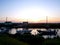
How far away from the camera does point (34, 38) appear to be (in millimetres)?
18812

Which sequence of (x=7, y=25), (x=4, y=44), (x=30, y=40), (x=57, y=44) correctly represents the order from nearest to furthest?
(x=4, y=44) → (x=57, y=44) → (x=30, y=40) → (x=7, y=25)

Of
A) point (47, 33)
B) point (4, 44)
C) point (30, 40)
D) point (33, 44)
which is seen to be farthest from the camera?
point (47, 33)

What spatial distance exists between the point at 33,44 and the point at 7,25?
253 ft

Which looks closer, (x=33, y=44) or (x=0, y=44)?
(x=0, y=44)

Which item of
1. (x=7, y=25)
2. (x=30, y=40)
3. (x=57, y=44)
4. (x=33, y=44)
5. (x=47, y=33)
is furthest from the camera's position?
(x=7, y=25)

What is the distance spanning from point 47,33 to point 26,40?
2725cm

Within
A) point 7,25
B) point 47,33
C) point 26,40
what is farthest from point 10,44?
point 7,25

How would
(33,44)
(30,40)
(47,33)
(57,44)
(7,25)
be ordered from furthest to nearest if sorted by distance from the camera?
(7,25), (47,33), (30,40), (33,44), (57,44)

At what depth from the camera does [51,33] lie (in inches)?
1790

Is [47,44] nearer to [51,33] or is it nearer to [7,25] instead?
[51,33]

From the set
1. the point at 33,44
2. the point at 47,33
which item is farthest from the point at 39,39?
the point at 47,33

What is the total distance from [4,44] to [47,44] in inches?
183

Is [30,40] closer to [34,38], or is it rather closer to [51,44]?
[34,38]

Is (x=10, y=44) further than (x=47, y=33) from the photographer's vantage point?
No
